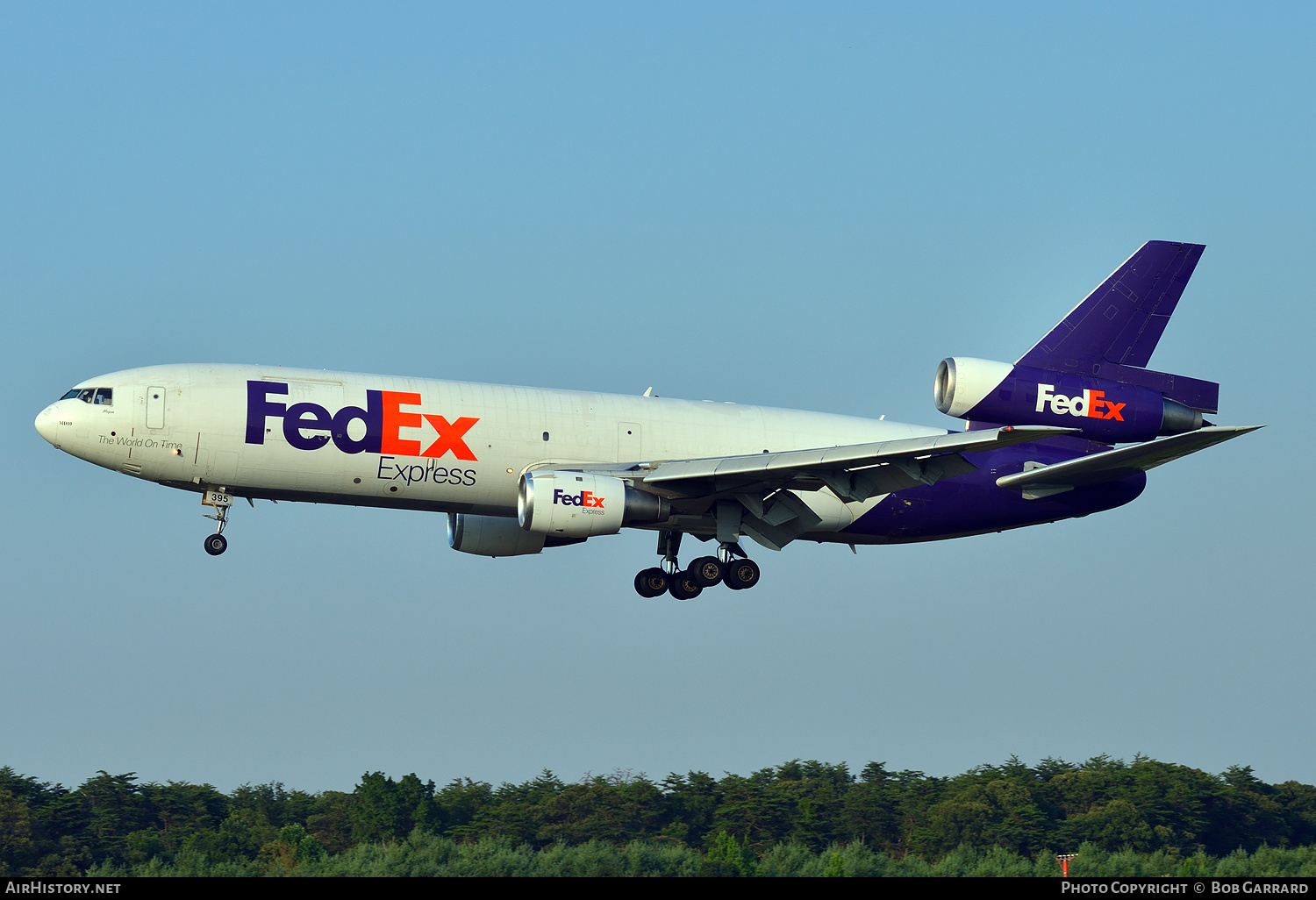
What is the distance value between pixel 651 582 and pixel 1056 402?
1433 centimetres

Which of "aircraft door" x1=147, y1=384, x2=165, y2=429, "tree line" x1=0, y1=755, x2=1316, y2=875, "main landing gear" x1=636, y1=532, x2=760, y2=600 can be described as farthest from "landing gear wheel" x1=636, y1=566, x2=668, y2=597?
"aircraft door" x1=147, y1=384, x2=165, y2=429

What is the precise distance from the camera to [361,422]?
45656 millimetres

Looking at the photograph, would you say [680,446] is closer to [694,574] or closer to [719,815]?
[694,574]

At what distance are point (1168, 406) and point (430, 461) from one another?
23.4 meters

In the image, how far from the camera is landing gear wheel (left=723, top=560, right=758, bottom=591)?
5075 centimetres

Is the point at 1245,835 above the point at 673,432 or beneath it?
beneath

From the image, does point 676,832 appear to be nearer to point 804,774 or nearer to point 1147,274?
point 804,774

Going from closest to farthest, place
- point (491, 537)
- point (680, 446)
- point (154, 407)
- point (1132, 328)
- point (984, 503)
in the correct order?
point (154, 407)
point (680, 446)
point (984, 503)
point (1132, 328)
point (491, 537)

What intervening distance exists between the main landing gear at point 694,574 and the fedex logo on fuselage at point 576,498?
5.79 m

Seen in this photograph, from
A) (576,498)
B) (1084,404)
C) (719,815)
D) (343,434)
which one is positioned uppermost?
(1084,404)

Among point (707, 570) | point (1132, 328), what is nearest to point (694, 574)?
point (707, 570)

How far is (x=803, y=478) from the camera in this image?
4766cm
